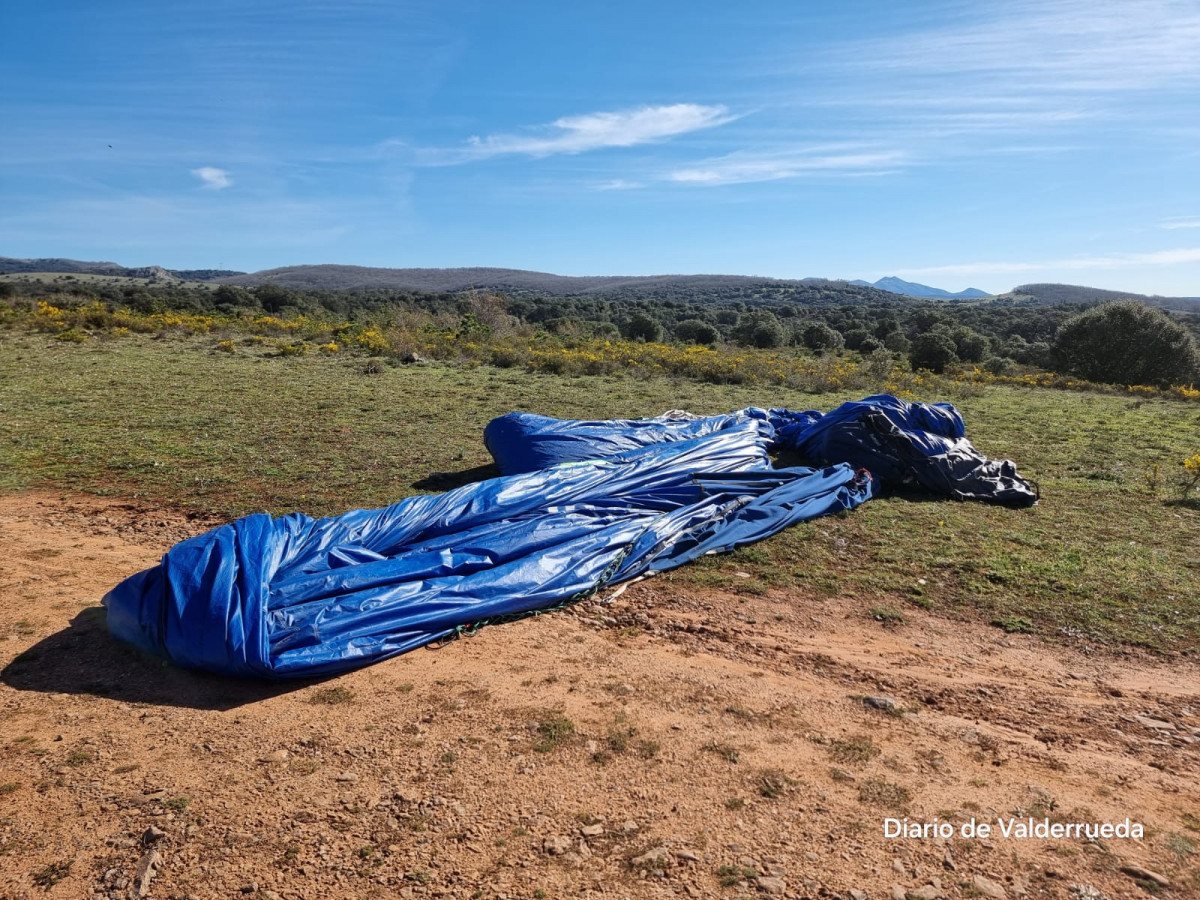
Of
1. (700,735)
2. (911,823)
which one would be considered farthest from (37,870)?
(911,823)

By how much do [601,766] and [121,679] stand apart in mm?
2696

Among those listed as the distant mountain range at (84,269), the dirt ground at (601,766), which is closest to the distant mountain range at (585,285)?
the distant mountain range at (84,269)

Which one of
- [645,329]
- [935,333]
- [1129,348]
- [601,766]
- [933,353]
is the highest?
[645,329]

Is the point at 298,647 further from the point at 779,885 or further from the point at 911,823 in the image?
the point at 911,823

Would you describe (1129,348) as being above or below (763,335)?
below

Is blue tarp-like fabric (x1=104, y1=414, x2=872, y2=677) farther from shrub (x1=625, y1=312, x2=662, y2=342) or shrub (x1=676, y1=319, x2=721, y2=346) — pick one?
shrub (x1=625, y1=312, x2=662, y2=342)

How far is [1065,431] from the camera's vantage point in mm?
12430

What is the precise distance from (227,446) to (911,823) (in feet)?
27.7

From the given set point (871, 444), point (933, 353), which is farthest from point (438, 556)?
point (933, 353)

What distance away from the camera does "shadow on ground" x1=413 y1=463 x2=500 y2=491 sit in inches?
294

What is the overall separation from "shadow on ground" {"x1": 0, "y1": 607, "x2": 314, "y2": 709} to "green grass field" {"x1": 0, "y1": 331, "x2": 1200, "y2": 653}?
2.61 metres

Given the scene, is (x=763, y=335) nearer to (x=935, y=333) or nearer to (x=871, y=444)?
(x=935, y=333)

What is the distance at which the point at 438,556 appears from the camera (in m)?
4.67

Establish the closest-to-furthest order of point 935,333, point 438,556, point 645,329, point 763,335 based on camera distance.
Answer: point 438,556 < point 935,333 < point 763,335 < point 645,329
